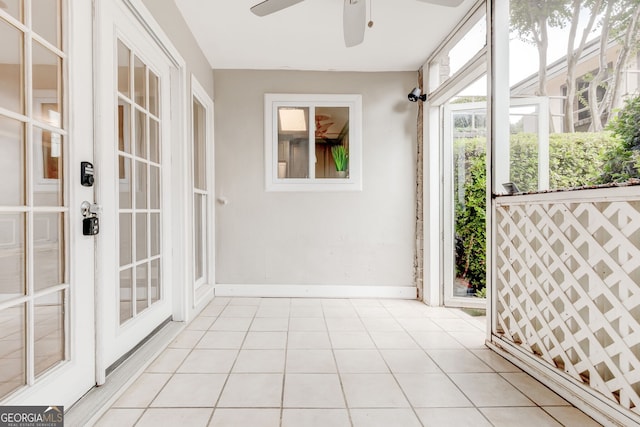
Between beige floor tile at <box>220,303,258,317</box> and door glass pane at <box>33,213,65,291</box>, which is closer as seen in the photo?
door glass pane at <box>33,213,65,291</box>

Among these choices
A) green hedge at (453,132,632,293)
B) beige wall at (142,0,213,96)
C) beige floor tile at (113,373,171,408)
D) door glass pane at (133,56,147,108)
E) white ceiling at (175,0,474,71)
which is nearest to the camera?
beige floor tile at (113,373,171,408)

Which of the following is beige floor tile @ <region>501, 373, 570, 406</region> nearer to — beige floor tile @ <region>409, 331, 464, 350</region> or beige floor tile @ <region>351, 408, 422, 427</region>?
beige floor tile @ <region>409, 331, 464, 350</region>

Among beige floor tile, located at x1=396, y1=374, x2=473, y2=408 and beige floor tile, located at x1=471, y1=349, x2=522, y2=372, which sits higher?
beige floor tile, located at x1=396, y1=374, x2=473, y2=408

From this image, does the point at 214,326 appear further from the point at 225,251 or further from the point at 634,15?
the point at 634,15

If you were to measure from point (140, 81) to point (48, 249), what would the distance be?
52.5 inches

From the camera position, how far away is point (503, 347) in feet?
7.41

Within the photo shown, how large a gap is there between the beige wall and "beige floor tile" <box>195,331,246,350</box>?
2194mm

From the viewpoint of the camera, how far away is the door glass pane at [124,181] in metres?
1.96

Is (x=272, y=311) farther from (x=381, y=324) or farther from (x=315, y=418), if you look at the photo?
(x=315, y=418)

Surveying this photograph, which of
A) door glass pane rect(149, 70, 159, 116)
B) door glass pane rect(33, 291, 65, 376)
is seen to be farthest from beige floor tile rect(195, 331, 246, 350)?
door glass pane rect(149, 70, 159, 116)

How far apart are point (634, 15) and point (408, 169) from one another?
2295 mm

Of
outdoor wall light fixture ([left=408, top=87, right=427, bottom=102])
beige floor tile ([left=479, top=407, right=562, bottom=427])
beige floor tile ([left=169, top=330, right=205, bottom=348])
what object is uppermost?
outdoor wall light fixture ([left=408, top=87, right=427, bottom=102])

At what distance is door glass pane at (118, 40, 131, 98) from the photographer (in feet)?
6.40

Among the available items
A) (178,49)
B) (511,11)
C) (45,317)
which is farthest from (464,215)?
(45,317)
